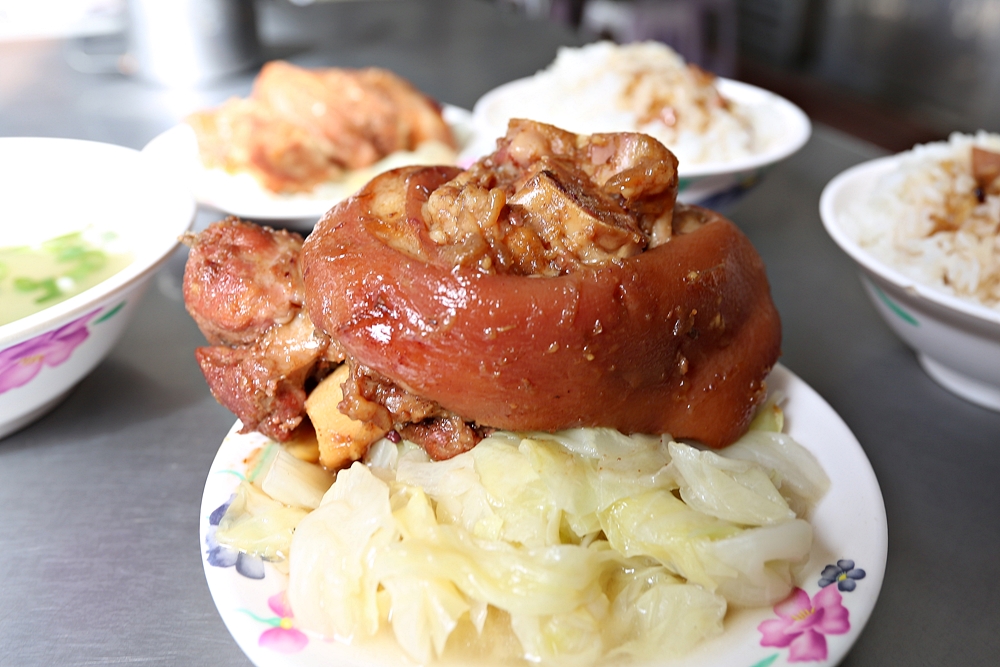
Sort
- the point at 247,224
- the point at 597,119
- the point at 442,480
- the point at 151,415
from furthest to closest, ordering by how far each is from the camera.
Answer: the point at 597,119, the point at 151,415, the point at 247,224, the point at 442,480

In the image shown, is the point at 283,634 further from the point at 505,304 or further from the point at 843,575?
the point at 843,575

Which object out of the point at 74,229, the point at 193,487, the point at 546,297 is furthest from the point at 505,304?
the point at 74,229

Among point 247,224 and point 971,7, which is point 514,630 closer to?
point 247,224

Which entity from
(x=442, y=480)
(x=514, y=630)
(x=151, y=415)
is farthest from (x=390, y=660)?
(x=151, y=415)

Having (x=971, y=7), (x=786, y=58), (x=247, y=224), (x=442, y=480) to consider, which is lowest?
(x=786, y=58)

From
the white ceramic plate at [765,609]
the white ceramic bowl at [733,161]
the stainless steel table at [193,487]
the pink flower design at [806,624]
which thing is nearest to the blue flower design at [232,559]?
the white ceramic plate at [765,609]

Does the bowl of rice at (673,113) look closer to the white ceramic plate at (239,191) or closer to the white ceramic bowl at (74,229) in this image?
the white ceramic plate at (239,191)

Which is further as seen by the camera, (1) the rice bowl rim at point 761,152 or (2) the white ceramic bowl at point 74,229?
(1) the rice bowl rim at point 761,152
